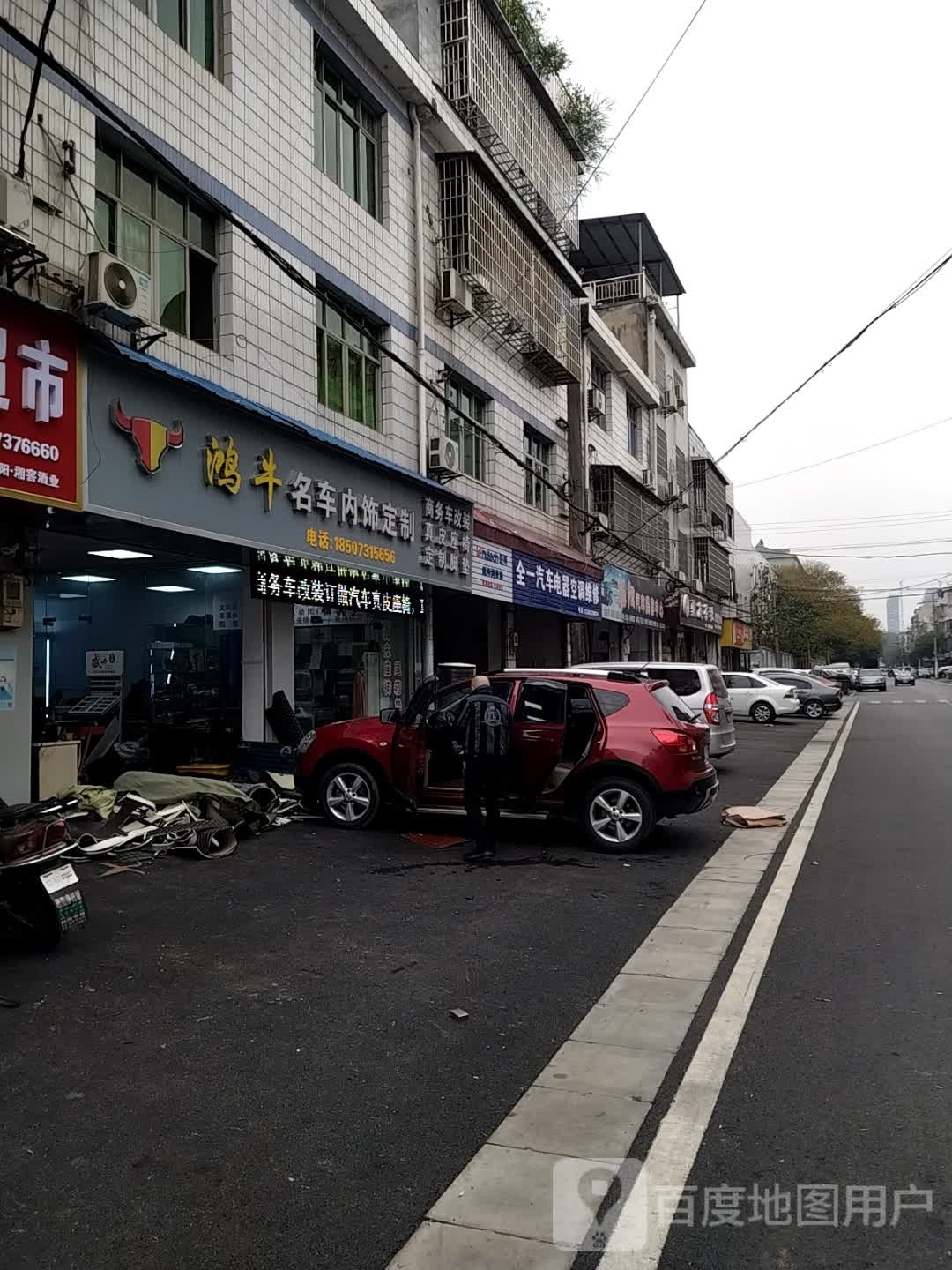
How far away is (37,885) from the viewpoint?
17.7ft

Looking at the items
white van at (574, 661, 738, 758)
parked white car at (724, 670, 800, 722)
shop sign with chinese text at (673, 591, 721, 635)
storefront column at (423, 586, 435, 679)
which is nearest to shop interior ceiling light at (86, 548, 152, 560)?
storefront column at (423, 586, 435, 679)

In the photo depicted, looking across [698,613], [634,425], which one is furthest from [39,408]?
[698,613]

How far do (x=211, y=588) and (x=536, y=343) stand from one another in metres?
9.93

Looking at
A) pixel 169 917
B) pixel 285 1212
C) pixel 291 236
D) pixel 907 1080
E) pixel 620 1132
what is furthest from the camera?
pixel 291 236

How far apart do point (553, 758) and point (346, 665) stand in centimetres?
622

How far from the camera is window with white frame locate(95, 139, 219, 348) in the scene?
32.4 feet

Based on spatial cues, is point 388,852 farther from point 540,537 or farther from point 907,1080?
point 540,537

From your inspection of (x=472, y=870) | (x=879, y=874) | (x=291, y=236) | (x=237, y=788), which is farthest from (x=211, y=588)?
(x=879, y=874)

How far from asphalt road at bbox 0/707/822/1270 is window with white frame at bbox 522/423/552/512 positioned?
1428cm

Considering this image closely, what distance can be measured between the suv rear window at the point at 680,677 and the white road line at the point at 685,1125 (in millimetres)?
8642

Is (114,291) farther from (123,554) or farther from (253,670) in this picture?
(253,670)

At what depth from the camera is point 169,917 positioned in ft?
21.2

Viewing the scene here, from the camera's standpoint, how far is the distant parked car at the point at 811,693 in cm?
3125

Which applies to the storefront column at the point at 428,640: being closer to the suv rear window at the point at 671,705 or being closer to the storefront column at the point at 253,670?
the storefront column at the point at 253,670
